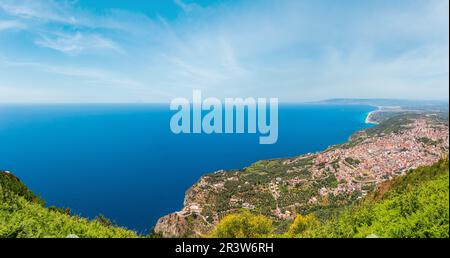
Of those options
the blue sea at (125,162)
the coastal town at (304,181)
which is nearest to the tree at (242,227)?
the coastal town at (304,181)

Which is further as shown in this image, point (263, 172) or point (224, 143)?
point (224, 143)

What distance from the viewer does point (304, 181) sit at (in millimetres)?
57781

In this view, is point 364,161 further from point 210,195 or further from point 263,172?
point 210,195

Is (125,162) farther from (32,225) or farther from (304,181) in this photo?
(32,225)

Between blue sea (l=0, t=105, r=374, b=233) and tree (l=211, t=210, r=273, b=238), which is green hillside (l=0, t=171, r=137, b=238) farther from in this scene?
blue sea (l=0, t=105, r=374, b=233)

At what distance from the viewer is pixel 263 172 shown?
70438 millimetres

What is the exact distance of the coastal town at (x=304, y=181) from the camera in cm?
4165

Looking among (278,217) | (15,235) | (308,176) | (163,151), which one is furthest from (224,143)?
(15,235)

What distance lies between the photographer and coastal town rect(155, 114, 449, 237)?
41653 millimetres

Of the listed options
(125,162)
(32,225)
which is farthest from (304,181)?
(32,225)
